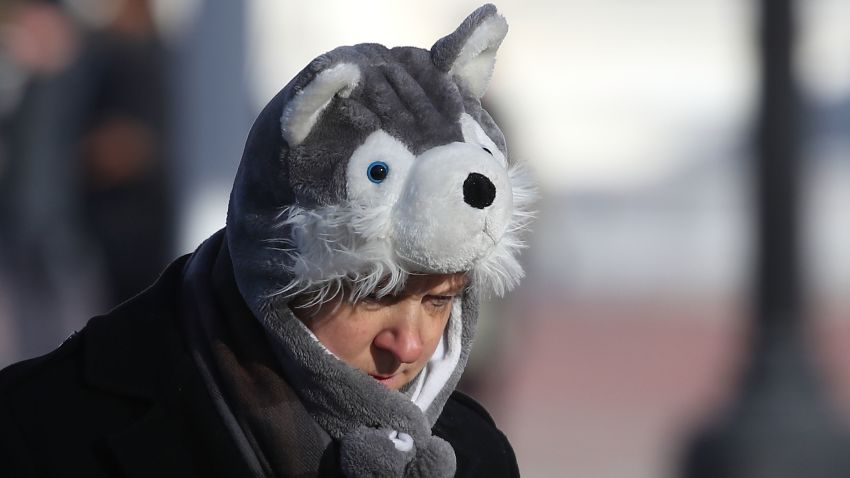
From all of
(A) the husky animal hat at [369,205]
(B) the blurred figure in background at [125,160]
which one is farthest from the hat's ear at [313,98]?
(B) the blurred figure in background at [125,160]

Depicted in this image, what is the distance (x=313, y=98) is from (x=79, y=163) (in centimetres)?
290

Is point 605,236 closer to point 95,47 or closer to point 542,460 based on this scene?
point 542,460

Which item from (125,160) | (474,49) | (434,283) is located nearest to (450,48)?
(474,49)

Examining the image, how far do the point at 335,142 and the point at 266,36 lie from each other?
387 inches

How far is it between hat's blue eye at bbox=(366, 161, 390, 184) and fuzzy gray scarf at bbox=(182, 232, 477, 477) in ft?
0.79

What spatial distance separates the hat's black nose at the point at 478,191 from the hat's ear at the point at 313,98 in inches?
8.1

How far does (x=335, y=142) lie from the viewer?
2.02m

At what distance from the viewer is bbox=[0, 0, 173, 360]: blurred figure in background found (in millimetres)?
4707

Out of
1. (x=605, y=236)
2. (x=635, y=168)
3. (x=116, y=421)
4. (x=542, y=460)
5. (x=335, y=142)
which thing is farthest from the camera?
(x=635, y=168)

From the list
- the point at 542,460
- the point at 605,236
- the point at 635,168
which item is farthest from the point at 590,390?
the point at 635,168

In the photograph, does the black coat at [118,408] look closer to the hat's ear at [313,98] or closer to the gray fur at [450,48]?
the hat's ear at [313,98]

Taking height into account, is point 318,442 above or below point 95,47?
below

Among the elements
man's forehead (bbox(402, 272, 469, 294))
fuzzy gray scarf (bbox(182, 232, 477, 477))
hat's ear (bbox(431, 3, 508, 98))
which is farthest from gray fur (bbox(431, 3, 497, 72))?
fuzzy gray scarf (bbox(182, 232, 477, 477))

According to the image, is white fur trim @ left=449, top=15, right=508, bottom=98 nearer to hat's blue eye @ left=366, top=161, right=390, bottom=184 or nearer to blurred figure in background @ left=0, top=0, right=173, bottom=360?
hat's blue eye @ left=366, top=161, right=390, bottom=184
